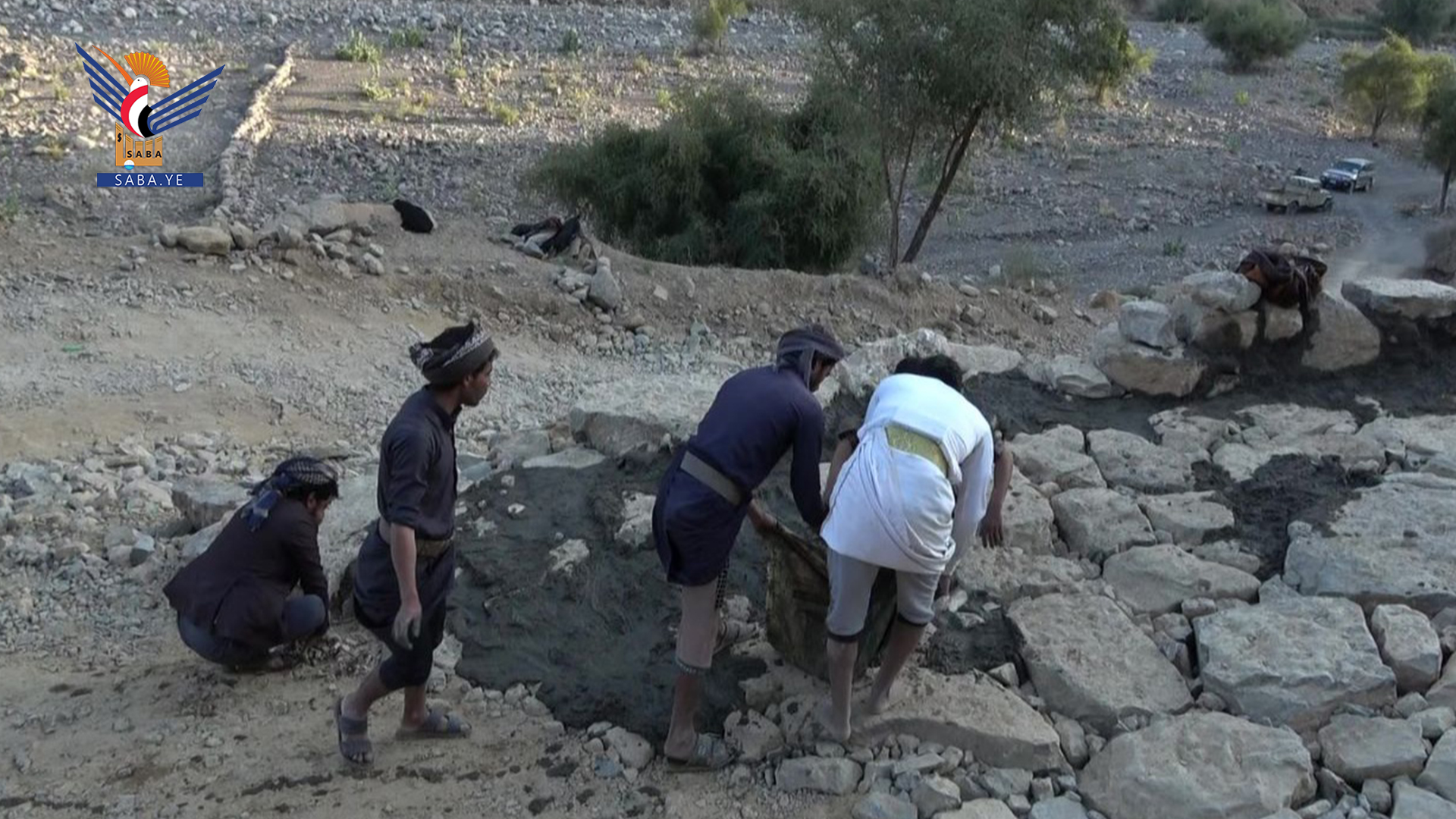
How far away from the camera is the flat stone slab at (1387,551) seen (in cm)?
477

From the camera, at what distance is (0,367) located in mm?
8664

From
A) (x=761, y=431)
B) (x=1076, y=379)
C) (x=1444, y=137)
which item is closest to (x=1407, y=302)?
(x=1076, y=379)

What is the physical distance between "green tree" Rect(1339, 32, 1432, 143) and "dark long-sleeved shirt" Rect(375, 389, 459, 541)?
102 ft

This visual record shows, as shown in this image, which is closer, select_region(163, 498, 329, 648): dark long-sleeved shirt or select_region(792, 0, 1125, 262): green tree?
select_region(163, 498, 329, 648): dark long-sleeved shirt

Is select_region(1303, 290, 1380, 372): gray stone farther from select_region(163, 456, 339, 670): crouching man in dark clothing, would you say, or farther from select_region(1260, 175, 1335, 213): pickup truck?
select_region(1260, 175, 1335, 213): pickup truck

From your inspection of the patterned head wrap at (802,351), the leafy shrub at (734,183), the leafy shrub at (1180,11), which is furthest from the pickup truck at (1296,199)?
the patterned head wrap at (802,351)

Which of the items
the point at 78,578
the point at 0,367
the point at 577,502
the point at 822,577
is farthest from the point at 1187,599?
the point at 0,367

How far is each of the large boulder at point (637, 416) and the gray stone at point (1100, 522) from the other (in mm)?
1635

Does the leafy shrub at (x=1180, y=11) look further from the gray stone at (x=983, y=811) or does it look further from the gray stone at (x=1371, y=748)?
the gray stone at (x=983, y=811)

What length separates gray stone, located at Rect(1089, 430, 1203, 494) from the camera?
18.9 ft

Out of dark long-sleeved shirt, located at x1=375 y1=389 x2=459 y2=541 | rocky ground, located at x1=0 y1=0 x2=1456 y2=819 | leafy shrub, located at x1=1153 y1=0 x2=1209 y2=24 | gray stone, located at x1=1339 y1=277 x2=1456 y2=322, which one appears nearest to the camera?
dark long-sleeved shirt, located at x1=375 y1=389 x2=459 y2=541

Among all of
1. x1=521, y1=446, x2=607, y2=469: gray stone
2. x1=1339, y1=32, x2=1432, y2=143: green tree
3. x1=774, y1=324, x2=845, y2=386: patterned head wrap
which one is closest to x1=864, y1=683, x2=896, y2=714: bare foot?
x1=774, y1=324, x2=845, y2=386: patterned head wrap

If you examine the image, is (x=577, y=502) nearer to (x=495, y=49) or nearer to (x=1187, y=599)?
(x=1187, y=599)

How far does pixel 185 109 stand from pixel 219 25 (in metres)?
8.51
